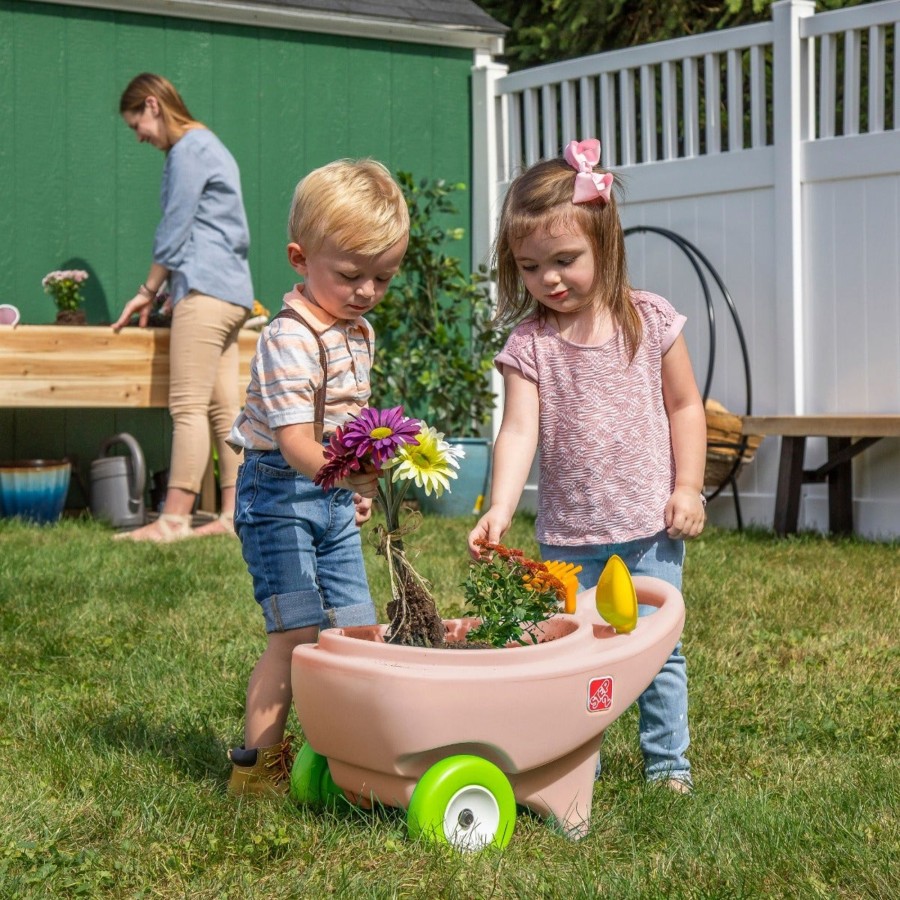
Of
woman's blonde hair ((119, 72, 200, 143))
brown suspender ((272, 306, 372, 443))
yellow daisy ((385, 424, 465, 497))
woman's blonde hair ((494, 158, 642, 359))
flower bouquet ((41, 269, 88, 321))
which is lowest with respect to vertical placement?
yellow daisy ((385, 424, 465, 497))

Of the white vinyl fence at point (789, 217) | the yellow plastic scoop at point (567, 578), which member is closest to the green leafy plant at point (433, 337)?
the white vinyl fence at point (789, 217)

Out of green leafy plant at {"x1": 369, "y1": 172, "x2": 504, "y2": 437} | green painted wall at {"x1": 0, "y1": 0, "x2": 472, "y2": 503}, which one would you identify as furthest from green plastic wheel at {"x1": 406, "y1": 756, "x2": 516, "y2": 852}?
green painted wall at {"x1": 0, "y1": 0, "x2": 472, "y2": 503}

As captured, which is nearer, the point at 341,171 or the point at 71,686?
the point at 341,171

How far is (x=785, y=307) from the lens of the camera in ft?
20.7

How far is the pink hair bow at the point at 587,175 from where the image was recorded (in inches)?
107

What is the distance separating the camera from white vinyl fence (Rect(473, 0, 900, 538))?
6000 mm

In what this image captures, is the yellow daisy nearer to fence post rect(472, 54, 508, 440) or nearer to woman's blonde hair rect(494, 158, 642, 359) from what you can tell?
woman's blonde hair rect(494, 158, 642, 359)

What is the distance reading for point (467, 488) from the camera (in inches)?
272

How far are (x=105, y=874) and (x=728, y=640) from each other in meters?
2.12

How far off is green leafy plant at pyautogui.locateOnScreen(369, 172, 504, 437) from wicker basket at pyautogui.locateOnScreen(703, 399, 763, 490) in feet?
4.48

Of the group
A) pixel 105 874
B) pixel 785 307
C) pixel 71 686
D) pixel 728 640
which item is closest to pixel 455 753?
pixel 105 874

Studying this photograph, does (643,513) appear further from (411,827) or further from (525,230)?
(411,827)

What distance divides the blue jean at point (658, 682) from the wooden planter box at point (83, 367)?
380 cm

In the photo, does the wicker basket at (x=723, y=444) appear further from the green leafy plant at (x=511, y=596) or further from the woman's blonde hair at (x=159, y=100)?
the green leafy plant at (x=511, y=596)
